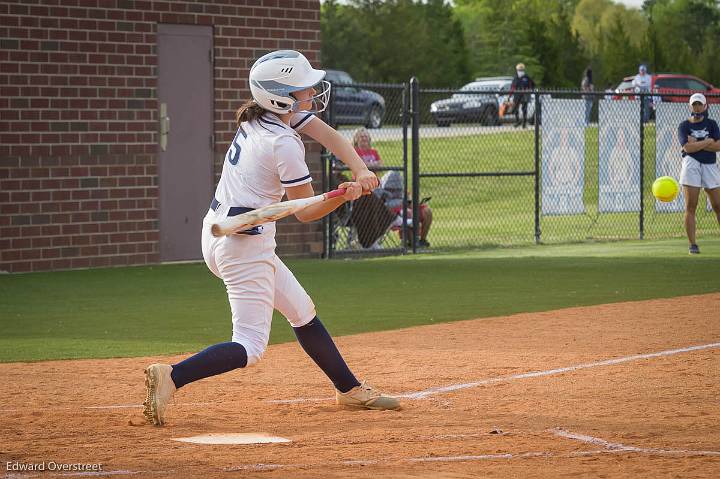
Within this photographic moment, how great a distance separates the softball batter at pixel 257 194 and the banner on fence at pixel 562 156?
556 inches

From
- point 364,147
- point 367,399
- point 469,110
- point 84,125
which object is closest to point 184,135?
point 84,125

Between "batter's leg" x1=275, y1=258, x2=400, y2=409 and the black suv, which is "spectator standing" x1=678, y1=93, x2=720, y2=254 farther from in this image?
the black suv

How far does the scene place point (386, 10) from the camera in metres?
63.7

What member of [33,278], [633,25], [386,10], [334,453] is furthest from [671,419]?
[633,25]

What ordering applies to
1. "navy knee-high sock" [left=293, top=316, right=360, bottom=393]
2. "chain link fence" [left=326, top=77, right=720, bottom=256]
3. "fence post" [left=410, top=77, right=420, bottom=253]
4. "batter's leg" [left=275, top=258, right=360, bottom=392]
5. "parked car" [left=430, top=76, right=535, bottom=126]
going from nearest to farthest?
1. "batter's leg" [left=275, top=258, right=360, bottom=392]
2. "navy knee-high sock" [left=293, top=316, right=360, bottom=393]
3. "fence post" [left=410, top=77, right=420, bottom=253]
4. "chain link fence" [left=326, top=77, right=720, bottom=256]
5. "parked car" [left=430, top=76, right=535, bottom=126]

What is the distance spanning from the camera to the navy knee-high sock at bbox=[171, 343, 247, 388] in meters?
7.08

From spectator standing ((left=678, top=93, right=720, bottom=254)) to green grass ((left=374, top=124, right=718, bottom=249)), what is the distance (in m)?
4.27

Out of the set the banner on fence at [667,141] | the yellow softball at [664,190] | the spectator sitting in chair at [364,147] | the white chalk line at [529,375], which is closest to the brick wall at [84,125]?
the spectator sitting in chair at [364,147]

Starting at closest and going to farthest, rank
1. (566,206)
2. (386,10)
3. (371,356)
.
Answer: (371,356), (566,206), (386,10)

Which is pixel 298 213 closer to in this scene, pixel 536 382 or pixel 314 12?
pixel 536 382

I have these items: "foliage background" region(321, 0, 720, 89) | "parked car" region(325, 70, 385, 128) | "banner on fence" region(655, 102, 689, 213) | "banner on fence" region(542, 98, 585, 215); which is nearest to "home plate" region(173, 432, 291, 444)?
"banner on fence" region(542, 98, 585, 215)

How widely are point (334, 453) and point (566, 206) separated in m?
15.6

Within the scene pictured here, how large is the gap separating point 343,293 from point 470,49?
58449 mm

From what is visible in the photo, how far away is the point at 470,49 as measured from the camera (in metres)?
71.4
